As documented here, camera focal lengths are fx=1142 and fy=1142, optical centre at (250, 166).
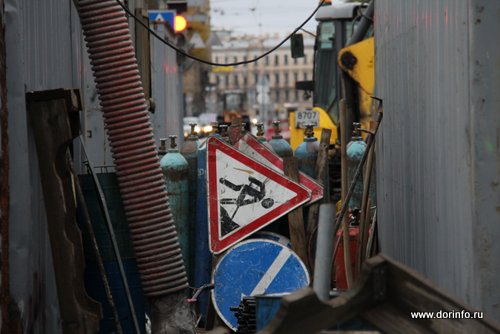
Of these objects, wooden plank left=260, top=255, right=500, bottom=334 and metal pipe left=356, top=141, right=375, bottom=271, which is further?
metal pipe left=356, top=141, right=375, bottom=271

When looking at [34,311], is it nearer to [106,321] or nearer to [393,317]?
[106,321]

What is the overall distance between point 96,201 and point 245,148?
11.7 feet

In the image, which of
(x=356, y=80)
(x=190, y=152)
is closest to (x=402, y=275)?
(x=190, y=152)

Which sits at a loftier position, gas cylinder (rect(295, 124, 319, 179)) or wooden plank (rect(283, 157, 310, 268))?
gas cylinder (rect(295, 124, 319, 179))

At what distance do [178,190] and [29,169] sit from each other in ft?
16.0

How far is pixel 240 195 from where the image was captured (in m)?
9.68

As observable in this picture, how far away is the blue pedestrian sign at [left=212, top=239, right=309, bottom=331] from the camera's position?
860 cm

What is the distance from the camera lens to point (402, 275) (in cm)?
425

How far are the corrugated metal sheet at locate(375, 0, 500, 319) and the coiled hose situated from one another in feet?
5.58

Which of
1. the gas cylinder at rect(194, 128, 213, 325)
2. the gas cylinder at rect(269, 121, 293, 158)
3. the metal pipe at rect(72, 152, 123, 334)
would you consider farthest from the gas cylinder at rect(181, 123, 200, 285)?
the metal pipe at rect(72, 152, 123, 334)

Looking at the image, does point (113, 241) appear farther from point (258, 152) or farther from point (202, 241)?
point (258, 152)

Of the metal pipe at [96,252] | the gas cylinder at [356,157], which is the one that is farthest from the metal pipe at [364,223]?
the metal pipe at [96,252]

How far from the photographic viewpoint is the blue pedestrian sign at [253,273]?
28.2 feet

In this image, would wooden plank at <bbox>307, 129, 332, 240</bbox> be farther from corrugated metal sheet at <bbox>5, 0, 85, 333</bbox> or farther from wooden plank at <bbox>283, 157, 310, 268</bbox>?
corrugated metal sheet at <bbox>5, 0, 85, 333</bbox>
